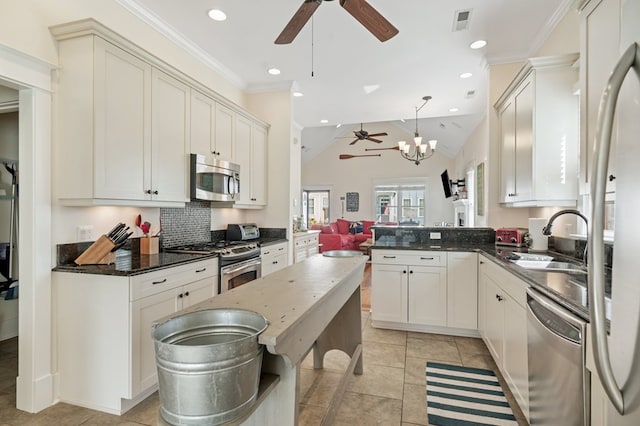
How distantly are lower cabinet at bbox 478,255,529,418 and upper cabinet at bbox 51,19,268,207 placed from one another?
109 inches

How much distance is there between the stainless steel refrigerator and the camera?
0.58 metres

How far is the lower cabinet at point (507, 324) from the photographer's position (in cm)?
192

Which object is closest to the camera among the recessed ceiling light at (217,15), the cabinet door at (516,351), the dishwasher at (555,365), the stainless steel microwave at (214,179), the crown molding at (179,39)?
the dishwasher at (555,365)

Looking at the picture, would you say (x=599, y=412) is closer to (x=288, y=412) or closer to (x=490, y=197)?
(x=288, y=412)

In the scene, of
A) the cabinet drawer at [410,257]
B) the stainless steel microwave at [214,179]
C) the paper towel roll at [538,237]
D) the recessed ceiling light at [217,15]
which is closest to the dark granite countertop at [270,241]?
the stainless steel microwave at [214,179]

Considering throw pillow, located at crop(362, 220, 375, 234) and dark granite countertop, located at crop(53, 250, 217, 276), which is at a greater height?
dark granite countertop, located at crop(53, 250, 217, 276)

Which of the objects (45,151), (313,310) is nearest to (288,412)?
(313,310)

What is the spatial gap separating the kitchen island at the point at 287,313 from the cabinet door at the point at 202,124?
1.88 metres

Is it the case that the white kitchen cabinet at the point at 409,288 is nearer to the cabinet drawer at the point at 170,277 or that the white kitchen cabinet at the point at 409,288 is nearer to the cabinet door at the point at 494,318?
the cabinet door at the point at 494,318

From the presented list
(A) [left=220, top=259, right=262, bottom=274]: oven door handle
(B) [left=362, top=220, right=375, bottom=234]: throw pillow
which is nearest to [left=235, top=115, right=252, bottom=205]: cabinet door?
(A) [left=220, top=259, right=262, bottom=274]: oven door handle

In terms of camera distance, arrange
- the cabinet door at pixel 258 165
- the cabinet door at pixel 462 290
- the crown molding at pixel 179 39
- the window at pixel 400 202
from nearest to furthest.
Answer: the crown molding at pixel 179 39 → the cabinet door at pixel 462 290 → the cabinet door at pixel 258 165 → the window at pixel 400 202

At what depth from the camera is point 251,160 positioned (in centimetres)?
413

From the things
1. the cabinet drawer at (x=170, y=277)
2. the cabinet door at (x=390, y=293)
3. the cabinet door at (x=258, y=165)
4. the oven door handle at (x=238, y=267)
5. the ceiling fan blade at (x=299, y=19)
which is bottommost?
the cabinet door at (x=390, y=293)

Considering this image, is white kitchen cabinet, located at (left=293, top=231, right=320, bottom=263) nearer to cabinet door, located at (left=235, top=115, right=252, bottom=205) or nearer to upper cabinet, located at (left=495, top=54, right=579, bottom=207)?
cabinet door, located at (left=235, top=115, right=252, bottom=205)
